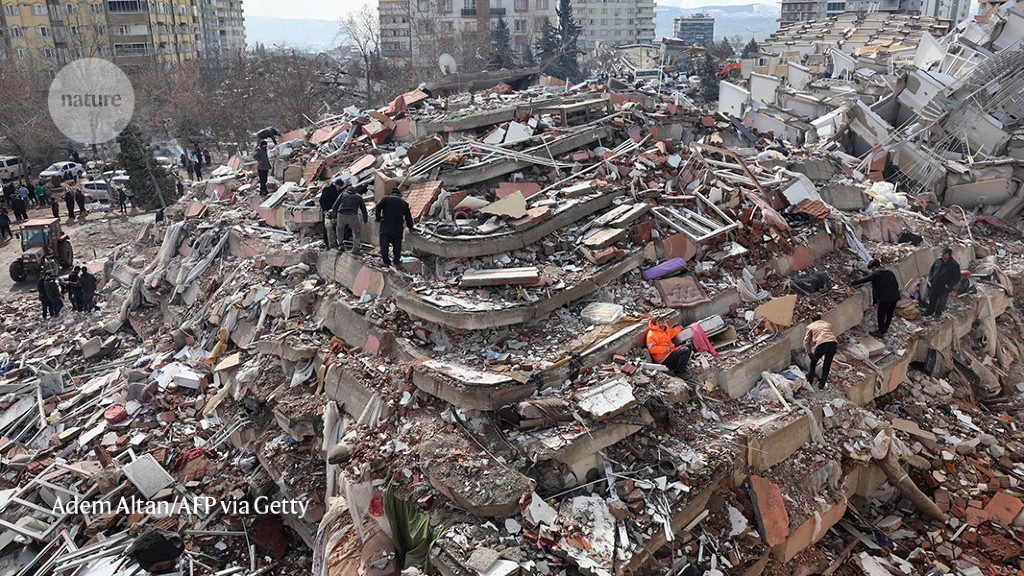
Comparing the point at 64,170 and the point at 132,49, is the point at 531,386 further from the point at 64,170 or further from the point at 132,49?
the point at 132,49

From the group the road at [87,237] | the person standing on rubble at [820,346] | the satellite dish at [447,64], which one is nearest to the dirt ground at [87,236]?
the road at [87,237]

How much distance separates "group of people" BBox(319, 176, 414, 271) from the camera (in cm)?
805

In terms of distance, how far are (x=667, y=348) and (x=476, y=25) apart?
4524 cm

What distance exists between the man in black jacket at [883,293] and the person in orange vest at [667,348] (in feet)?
8.81

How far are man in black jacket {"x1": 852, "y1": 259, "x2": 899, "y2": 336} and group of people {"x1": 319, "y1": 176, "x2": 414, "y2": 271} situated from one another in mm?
5687

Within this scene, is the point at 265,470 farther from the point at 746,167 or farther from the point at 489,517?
the point at 746,167

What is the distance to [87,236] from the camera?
59.5 feet

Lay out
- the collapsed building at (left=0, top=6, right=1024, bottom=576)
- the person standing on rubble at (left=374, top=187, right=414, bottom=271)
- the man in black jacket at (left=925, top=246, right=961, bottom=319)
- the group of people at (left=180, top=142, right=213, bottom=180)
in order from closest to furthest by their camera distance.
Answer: the collapsed building at (left=0, top=6, right=1024, bottom=576) < the person standing on rubble at (left=374, top=187, right=414, bottom=271) < the man in black jacket at (left=925, top=246, right=961, bottom=319) < the group of people at (left=180, top=142, right=213, bottom=180)

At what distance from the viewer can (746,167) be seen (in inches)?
437

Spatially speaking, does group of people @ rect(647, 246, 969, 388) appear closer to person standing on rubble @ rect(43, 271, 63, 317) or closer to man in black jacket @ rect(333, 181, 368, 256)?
man in black jacket @ rect(333, 181, 368, 256)

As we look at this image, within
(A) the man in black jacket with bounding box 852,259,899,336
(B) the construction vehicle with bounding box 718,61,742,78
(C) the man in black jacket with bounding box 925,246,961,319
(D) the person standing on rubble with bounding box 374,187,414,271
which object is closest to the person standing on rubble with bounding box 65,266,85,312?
(D) the person standing on rubble with bounding box 374,187,414,271

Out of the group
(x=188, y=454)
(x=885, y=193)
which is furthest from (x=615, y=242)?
(x=885, y=193)

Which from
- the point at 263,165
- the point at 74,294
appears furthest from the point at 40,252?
the point at 263,165

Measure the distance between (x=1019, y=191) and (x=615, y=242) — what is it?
39.5 ft
